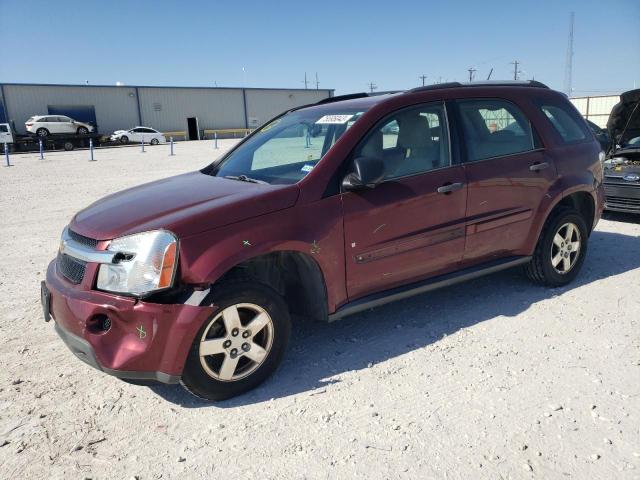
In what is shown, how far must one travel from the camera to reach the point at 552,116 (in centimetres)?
458

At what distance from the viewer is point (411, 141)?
3.77 metres

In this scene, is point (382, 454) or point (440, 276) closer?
point (382, 454)

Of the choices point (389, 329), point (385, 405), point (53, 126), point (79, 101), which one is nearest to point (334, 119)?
point (389, 329)

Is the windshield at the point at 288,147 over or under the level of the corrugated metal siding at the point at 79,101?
under

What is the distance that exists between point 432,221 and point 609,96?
28.2 metres

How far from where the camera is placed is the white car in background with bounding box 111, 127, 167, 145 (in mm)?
38456

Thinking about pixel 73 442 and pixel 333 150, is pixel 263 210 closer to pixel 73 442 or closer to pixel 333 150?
pixel 333 150

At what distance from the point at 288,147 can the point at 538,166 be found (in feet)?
7.05

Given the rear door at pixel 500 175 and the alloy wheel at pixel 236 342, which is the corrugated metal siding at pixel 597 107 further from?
the alloy wheel at pixel 236 342

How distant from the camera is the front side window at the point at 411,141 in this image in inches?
140

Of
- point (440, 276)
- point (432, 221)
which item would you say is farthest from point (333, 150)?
A: point (440, 276)

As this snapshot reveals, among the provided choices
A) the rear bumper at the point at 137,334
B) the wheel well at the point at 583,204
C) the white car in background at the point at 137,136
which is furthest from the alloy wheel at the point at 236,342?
the white car in background at the point at 137,136

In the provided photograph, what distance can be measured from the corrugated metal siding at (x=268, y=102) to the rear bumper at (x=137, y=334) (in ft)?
168

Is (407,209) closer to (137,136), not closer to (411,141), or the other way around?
(411,141)
